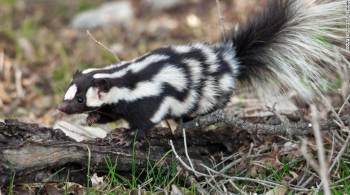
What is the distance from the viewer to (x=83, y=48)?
8.20 meters

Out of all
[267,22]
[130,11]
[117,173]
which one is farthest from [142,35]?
[117,173]

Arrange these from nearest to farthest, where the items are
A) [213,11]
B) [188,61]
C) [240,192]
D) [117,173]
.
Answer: [240,192] < [117,173] < [188,61] < [213,11]

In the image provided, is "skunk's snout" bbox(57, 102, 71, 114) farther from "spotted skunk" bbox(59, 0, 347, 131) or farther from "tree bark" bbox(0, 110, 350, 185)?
"tree bark" bbox(0, 110, 350, 185)

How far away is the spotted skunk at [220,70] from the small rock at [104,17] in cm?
468

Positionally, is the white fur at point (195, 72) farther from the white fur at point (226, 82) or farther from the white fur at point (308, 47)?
the white fur at point (308, 47)

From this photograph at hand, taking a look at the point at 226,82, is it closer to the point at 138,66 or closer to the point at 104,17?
the point at 138,66

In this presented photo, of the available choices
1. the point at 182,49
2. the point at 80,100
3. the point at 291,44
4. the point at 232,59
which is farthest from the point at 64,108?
the point at 291,44

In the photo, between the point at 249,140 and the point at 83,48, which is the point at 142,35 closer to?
the point at 83,48

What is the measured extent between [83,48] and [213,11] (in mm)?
1824

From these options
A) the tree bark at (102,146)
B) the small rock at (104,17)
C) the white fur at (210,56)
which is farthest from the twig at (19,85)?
the white fur at (210,56)

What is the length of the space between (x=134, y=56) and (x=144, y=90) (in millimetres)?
3767

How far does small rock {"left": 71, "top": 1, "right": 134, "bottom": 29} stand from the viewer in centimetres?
921

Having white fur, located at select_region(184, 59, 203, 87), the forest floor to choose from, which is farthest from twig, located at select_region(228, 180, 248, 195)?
white fur, located at select_region(184, 59, 203, 87)

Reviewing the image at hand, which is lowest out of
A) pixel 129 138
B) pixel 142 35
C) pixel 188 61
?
pixel 142 35
